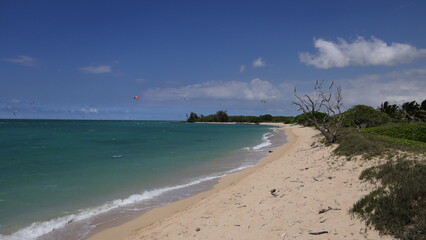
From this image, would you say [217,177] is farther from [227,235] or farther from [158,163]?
[227,235]

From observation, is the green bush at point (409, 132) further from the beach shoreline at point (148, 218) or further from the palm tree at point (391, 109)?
the palm tree at point (391, 109)

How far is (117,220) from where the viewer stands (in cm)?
906

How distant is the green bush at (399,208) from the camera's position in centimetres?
491

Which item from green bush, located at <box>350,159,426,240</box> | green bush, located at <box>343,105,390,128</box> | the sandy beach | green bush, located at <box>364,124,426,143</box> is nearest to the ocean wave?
the sandy beach

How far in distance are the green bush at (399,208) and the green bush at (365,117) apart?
123ft

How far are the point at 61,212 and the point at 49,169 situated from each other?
31.4ft

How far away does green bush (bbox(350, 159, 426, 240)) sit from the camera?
16.1ft

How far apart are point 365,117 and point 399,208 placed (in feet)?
133

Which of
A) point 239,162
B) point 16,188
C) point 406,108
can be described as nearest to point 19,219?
point 16,188

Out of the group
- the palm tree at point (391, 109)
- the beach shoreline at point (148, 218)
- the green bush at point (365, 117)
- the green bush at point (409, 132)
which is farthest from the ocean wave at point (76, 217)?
the palm tree at point (391, 109)

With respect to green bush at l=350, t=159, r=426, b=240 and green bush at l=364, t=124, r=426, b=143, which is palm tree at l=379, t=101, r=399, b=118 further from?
green bush at l=350, t=159, r=426, b=240

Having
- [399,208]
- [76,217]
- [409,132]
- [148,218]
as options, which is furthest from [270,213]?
[409,132]

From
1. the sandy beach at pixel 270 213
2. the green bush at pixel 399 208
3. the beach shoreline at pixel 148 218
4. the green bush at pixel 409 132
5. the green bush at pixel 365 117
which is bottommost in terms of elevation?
the beach shoreline at pixel 148 218

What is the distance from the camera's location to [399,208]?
538 cm
